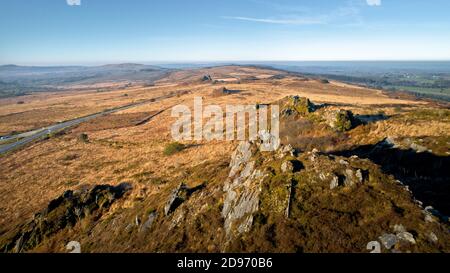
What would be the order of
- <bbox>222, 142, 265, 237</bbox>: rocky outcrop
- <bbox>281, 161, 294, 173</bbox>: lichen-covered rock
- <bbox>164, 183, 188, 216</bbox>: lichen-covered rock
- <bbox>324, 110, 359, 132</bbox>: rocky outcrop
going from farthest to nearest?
<bbox>324, 110, 359, 132</bbox>: rocky outcrop < <bbox>164, 183, 188, 216</bbox>: lichen-covered rock < <bbox>281, 161, 294, 173</bbox>: lichen-covered rock < <bbox>222, 142, 265, 237</bbox>: rocky outcrop

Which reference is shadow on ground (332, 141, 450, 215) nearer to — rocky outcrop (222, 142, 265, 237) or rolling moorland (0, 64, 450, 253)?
rolling moorland (0, 64, 450, 253)

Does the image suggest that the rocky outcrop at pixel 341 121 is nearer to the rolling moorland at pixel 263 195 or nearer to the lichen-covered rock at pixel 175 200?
the rolling moorland at pixel 263 195

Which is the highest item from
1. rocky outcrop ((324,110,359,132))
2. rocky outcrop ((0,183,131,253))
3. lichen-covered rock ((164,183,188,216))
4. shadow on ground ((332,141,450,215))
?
rocky outcrop ((324,110,359,132))

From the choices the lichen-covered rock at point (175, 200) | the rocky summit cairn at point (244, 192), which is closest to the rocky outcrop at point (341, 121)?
the rocky summit cairn at point (244, 192)

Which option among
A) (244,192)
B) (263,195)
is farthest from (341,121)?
(263,195)

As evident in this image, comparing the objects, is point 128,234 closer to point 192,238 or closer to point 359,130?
point 192,238

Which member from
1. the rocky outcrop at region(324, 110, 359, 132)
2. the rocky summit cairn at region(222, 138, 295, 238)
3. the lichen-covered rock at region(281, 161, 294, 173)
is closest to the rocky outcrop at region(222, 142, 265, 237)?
the rocky summit cairn at region(222, 138, 295, 238)

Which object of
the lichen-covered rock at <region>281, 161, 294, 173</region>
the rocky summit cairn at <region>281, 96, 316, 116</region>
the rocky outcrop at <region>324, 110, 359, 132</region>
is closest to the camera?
the lichen-covered rock at <region>281, 161, 294, 173</region>
